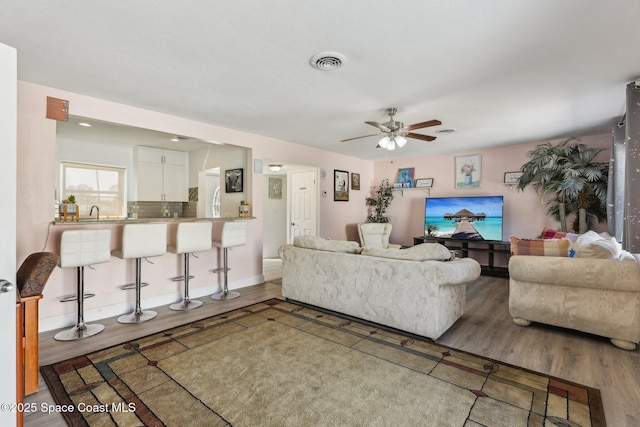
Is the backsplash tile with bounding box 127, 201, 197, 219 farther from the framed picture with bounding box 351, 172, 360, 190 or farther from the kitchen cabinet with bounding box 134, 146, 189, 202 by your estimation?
the framed picture with bounding box 351, 172, 360, 190

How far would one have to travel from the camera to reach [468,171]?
607 cm

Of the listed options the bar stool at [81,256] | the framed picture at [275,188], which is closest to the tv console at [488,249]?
the framed picture at [275,188]

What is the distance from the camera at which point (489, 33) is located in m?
2.03

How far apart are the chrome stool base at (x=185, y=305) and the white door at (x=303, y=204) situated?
8.84 feet

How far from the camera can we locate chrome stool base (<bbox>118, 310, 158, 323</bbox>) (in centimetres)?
321

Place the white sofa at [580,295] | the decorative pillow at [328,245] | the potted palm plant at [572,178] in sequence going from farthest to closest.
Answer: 1. the potted palm plant at [572,178]
2. the decorative pillow at [328,245]
3. the white sofa at [580,295]

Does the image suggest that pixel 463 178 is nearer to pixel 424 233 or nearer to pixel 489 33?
pixel 424 233

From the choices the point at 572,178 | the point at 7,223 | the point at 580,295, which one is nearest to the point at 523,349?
the point at 580,295

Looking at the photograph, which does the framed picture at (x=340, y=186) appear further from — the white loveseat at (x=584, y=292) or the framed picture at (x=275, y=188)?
the white loveseat at (x=584, y=292)

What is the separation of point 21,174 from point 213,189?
324 cm

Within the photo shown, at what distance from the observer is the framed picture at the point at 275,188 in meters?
7.27

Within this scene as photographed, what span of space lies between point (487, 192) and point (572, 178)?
4.96 feet

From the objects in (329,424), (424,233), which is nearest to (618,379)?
(329,424)

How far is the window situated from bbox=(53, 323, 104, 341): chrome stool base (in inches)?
110
